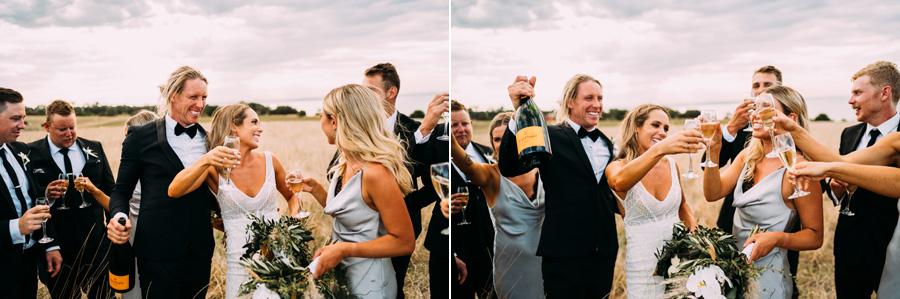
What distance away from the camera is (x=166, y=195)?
388 cm

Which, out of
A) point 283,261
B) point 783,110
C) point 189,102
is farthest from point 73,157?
point 783,110

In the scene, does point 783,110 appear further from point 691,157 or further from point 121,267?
point 121,267

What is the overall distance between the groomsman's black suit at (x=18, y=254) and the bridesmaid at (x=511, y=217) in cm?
224

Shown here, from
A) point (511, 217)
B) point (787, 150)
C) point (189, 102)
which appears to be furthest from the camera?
point (511, 217)

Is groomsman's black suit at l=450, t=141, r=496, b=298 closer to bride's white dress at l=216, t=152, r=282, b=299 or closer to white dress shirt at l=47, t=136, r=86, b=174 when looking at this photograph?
bride's white dress at l=216, t=152, r=282, b=299

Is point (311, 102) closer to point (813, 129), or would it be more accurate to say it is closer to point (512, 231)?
point (512, 231)

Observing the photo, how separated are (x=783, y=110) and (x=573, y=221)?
1206 millimetres

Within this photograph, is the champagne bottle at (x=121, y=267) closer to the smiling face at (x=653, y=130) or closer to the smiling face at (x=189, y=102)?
the smiling face at (x=189, y=102)

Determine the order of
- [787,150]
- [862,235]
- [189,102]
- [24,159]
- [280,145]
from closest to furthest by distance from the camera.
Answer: [787,150], [862,235], [24,159], [189,102], [280,145]

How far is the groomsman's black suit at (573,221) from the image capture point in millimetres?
4121

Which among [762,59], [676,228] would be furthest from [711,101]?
[676,228]

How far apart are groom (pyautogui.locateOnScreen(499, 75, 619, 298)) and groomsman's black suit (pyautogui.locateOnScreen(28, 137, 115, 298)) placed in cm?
215

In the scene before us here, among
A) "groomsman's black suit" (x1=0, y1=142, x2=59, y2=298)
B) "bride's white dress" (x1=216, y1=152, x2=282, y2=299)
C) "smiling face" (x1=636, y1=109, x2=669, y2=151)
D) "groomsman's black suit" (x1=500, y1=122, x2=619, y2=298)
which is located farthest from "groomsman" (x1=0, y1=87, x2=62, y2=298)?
"smiling face" (x1=636, y1=109, x2=669, y2=151)

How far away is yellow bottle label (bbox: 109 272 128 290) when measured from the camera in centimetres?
397
